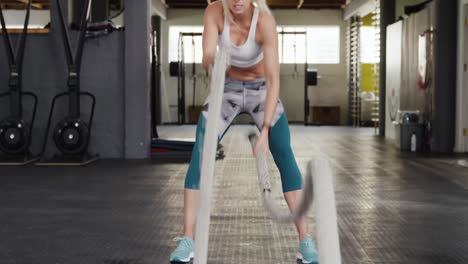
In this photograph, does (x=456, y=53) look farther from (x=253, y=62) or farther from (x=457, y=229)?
(x=253, y=62)

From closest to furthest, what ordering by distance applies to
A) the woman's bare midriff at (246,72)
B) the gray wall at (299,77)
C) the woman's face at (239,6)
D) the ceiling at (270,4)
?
the woman's face at (239,6), the woman's bare midriff at (246,72), the ceiling at (270,4), the gray wall at (299,77)

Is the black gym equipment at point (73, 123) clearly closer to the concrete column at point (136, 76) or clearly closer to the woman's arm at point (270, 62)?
the concrete column at point (136, 76)

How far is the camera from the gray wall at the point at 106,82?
7852mm

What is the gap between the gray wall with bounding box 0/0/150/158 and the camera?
7.85 metres

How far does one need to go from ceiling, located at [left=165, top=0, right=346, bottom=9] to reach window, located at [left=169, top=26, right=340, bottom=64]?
0.51 metres

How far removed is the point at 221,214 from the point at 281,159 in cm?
142

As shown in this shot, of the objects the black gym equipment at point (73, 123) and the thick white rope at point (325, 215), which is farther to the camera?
the black gym equipment at point (73, 123)

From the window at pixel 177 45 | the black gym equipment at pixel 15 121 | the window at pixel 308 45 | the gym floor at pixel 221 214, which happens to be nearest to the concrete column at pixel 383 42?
the gym floor at pixel 221 214

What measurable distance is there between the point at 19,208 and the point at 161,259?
1778 mm

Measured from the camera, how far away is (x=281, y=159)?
2986 mm

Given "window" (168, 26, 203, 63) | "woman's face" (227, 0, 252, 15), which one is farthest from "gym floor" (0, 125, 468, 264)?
"window" (168, 26, 203, 63)

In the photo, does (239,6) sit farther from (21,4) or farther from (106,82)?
(21,4)

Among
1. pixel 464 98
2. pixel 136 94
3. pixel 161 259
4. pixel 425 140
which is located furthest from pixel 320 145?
pixel 161 259

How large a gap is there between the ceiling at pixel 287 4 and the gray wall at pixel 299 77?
Answer: 0.22 m
